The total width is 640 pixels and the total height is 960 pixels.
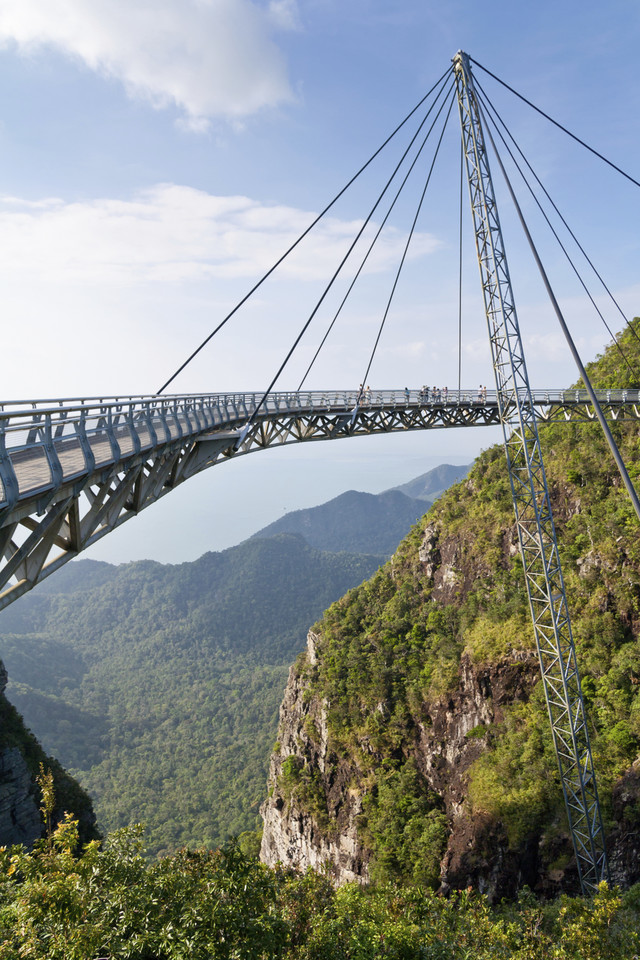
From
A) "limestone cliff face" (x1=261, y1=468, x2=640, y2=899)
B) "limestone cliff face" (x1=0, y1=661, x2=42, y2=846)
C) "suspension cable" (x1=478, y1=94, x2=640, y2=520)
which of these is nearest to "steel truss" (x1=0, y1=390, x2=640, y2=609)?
"suspension cable" (x1=478, y1=94, x2=640, y2=520)

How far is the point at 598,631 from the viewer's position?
2509 centimetres

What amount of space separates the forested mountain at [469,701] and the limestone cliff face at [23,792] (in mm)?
14645

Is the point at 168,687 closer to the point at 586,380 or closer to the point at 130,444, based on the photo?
the point at 130,444

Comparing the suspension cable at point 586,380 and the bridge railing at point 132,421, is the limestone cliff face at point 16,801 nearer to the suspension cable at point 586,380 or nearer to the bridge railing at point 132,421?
the bridge railing at point 132,421

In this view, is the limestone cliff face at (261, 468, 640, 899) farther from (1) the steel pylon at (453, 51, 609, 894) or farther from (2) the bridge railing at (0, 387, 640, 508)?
(2) the bridge railing at (0, 387, 640, 508)

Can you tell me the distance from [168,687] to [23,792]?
11582 centimetres

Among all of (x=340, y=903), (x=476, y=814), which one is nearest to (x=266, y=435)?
(x=340, y=903)

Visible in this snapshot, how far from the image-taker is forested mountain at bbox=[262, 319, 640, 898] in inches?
884

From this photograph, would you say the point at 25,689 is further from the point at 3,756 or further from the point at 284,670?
the point at 3,756

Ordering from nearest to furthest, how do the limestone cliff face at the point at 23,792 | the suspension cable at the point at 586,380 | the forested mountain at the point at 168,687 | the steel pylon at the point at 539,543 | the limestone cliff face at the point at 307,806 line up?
the suspension cable at the point at 586,380 → the steel pylon at the point at 539,543 → the limestone cliff face at the point at 23,792 → the limestone cliff face at the point at 307,806 → the forested mountain at the point at 168,687

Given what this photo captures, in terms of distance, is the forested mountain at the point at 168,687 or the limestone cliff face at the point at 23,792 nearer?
the limestone cliff face at the point at 23,792

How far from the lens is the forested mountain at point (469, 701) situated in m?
22.5

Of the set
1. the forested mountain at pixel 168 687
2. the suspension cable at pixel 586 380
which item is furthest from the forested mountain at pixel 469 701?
the forested mountain at pixel 168 687

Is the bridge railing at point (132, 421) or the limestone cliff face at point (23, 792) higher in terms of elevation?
the bridge railing at point (132, 421)
